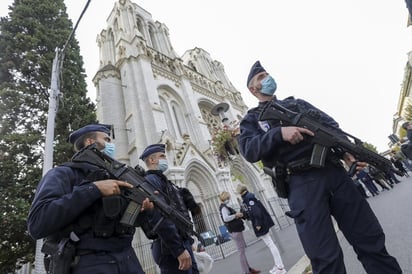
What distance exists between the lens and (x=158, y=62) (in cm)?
1931

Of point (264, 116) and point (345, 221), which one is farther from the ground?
point (264, 116)

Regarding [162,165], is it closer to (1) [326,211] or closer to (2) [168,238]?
(2) [168,238]

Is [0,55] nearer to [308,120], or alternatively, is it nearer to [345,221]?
[308,120]

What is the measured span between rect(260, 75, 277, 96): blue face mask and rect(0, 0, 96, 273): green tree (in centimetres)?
658

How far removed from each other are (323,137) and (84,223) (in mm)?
2050

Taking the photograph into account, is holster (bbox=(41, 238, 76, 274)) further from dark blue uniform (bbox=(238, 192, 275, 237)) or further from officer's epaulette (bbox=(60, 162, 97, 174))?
dark blue uniform (bbox=(238, 192, 275, 237))

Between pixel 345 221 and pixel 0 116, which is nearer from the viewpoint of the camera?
pixel 345 221

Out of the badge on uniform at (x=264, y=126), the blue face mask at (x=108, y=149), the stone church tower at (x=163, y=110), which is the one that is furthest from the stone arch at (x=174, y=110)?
the badge on uniform at (x=264, y=126)

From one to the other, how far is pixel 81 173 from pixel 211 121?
20.4m

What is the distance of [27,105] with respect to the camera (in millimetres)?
8453

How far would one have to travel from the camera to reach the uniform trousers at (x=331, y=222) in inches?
56.3

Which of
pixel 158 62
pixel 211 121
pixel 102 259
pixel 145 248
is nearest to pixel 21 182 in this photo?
pixel 145 248

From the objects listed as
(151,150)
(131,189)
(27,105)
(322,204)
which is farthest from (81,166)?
(27,105)

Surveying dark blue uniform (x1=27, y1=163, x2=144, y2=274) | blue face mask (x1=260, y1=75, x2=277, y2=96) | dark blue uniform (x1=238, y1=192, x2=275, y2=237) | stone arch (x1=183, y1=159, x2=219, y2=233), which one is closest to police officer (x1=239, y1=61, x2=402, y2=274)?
blue face mask (x1=260, y1=75, x2=277, y2=96)
